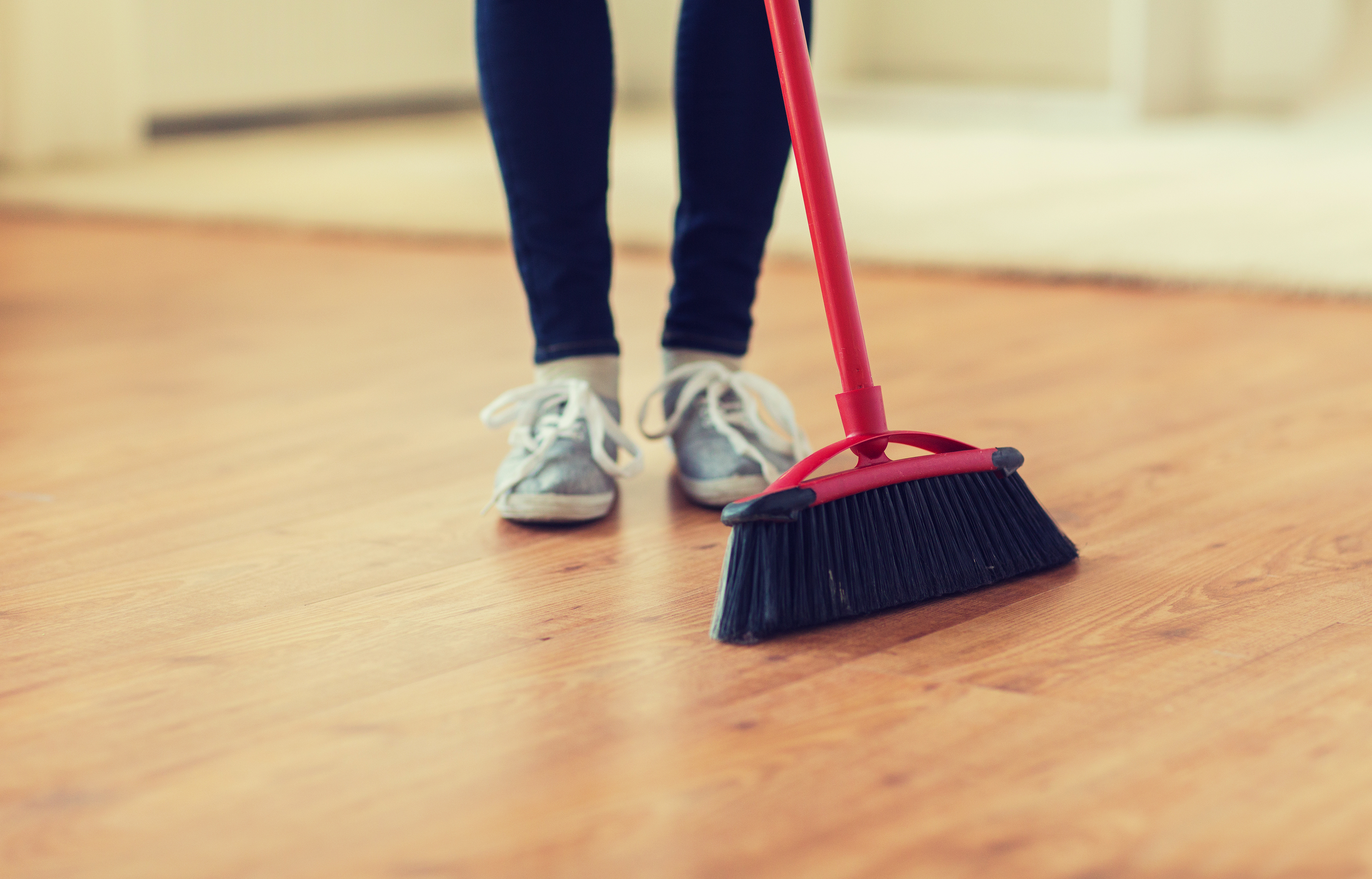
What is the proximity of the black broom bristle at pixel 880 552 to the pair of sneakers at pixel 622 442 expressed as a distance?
0.21 meters

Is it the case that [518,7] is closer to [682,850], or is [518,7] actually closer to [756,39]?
[756,39]

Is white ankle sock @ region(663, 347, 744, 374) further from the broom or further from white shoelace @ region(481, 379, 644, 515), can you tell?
the broom

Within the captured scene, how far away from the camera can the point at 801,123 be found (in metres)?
0.87

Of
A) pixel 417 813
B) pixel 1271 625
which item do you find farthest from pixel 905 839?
pixel 1271 625

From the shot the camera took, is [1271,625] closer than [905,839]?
No

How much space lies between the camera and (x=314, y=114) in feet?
14.1

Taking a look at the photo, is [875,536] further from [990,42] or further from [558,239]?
[990,42]

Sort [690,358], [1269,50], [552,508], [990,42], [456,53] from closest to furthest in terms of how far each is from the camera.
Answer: [552,508] → [690,358] → [1269,50] → [990,42] → [456,53]

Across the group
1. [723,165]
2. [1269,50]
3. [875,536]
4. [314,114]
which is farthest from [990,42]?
[875,536]

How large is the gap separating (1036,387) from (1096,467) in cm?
27

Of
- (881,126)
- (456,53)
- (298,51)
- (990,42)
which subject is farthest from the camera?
(456,53)

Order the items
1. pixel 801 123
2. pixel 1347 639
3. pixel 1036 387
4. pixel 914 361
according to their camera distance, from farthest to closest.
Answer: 1. pixel 914 361
2. pixel 1036 387
3. pixel 801 123
4. pixel 1347 639

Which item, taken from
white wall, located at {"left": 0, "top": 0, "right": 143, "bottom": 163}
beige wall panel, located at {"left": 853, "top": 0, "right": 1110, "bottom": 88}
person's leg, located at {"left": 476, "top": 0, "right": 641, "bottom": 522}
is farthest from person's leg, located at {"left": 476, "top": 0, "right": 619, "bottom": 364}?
beige wall panel, located at {"left": 853, "top": 0, "right": 1110, "bottom": 88}

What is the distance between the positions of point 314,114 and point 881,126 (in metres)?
1.58
